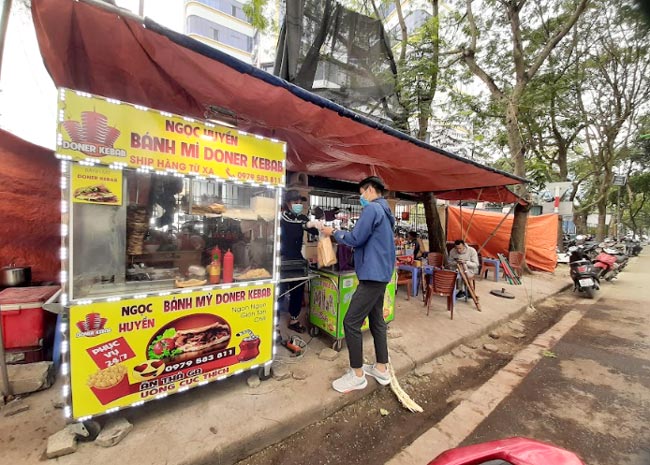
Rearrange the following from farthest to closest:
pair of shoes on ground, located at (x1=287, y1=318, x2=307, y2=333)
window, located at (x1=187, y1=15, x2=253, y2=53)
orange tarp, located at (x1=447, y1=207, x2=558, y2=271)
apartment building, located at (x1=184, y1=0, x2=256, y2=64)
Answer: window, located at (x1=187, y1=15, x2=253, y2=53) < apartment building, located at (x1=184, y1=0, x2=256, y2=64) < orange tarp, located at (x1=447, y1=207, x2=558, y2=271) < pair of shoes on ground, located at (x1=287, y1=318, x2=307, y2=333)

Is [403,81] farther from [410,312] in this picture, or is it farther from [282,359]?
[282,359]

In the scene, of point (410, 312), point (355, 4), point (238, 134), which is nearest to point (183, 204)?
point (238, 134)

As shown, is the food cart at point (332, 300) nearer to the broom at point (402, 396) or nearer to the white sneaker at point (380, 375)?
the white sneaker at point (380, 375)

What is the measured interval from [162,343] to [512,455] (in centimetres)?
244

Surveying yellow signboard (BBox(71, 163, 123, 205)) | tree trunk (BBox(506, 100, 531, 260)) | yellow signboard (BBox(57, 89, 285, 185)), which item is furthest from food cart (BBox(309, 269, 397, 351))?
tree trunk (BBox(506, 100, 531, 260))

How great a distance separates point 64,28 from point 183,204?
1503 millimetres

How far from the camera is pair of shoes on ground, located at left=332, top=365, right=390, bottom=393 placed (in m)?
2.94

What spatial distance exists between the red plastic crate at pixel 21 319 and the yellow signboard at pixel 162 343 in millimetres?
1201

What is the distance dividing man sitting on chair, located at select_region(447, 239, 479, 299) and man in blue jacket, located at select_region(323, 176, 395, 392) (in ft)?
13.2

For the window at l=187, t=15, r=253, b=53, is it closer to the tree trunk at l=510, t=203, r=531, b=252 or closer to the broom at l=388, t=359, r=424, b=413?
the tree trunk at l=510, t=203, r=531, b=252

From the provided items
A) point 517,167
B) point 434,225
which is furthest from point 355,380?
point 517,167

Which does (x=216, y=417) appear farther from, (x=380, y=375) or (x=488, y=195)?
(x=488, y=195)

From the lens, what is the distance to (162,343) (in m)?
2.39

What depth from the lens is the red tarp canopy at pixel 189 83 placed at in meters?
1.94
